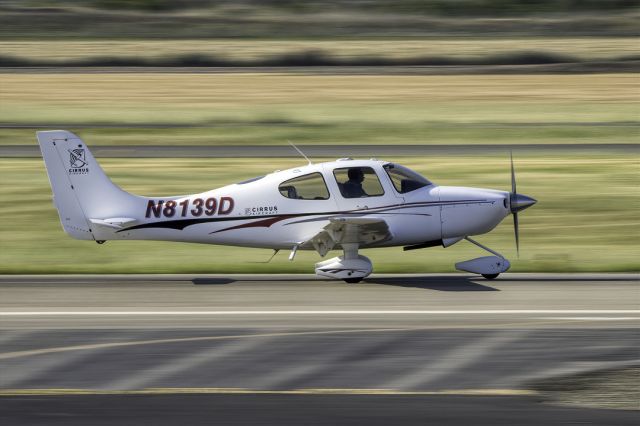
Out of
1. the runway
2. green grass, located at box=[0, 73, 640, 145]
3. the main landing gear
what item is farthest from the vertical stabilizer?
green grass, located at box=[0, 73, 640, 145]

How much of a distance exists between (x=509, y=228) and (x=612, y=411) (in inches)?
520

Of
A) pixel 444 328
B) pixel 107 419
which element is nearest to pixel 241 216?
pixel 444 328

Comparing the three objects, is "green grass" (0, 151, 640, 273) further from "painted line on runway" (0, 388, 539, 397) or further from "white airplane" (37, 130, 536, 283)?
"painted line on runway" (0, 388, 539, 397)

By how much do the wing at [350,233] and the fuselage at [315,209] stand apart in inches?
6.9

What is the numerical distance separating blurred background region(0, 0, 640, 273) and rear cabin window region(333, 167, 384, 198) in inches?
76.2

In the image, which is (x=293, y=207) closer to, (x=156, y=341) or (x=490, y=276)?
(x=490, y=276)

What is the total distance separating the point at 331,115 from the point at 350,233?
26.2 meters

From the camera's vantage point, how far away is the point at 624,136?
3678 centimetres

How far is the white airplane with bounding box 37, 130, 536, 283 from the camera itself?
17.1 metres

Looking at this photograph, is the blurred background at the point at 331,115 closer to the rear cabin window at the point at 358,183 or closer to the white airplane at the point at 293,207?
the white airplane at the point at 293,207

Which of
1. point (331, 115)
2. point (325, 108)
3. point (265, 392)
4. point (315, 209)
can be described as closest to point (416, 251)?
point (315, 209)

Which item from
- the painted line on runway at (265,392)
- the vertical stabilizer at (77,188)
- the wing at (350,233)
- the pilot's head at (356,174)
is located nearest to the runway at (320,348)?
the painted line on runway at (265,392)

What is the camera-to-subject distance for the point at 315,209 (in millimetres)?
17203

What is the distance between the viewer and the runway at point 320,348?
A: 9.92 metres
